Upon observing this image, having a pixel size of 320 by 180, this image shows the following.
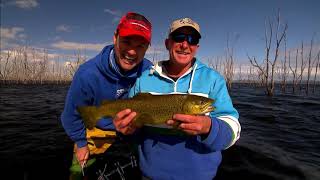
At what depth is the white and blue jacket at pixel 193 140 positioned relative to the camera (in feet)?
8.89

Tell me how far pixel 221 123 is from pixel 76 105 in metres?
2.40

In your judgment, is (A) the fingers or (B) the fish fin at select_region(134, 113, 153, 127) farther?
(A) the fingers

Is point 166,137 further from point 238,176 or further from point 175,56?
point 238,176

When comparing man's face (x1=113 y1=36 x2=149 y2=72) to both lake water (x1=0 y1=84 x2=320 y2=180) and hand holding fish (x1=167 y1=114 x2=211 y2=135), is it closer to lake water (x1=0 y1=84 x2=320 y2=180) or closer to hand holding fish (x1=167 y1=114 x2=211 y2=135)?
hand holding fish (x1=167 y1=114 x2=211 y2=135)

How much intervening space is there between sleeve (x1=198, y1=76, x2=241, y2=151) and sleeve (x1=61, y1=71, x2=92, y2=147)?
6.61ft

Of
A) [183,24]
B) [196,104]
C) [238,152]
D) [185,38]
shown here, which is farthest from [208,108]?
[238,152]

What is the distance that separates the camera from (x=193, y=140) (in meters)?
2.86

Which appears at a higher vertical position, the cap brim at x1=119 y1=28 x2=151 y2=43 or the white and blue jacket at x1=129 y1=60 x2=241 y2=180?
the cap brim at x1=119 y1=28 x2=151 y2=43

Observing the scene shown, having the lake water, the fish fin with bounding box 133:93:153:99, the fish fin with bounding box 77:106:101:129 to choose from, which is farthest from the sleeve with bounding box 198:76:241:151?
the lake water

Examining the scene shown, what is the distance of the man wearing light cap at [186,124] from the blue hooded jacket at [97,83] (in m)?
0.85

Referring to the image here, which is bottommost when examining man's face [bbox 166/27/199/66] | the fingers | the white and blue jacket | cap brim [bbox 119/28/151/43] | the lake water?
the lake water

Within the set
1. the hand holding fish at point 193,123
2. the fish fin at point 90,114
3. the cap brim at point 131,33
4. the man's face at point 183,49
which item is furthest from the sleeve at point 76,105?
the hand holding fish at point 193,123

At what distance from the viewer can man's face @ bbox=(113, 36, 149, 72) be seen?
3.65 m

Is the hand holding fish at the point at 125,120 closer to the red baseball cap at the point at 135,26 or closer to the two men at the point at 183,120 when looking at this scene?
the two men at the point at 183,120
